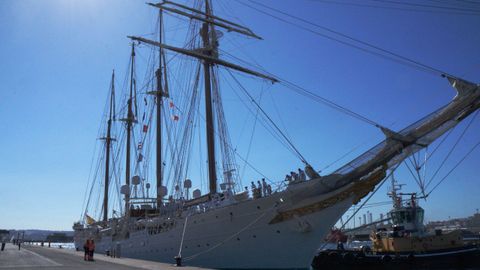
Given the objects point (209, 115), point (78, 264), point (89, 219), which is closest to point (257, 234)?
point (78, 264)

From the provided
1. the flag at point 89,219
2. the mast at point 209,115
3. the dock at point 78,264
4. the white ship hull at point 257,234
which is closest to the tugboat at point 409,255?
the white ship hull at point 257,234

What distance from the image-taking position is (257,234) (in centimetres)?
2108

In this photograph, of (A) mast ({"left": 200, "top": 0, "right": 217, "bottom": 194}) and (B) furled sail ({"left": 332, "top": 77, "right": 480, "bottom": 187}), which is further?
(A) mast ({"left": 200, "top": 0, "right": 217, "bottom": 194})

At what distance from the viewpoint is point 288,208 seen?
20516 millimetres

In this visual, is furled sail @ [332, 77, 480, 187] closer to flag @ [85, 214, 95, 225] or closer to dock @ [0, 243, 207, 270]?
dock @ [0, 243, 207, 270]

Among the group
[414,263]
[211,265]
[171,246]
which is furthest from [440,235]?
[171,246]

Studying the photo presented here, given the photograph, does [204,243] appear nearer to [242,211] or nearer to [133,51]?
[242,211]

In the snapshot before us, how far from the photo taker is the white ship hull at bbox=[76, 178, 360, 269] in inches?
796

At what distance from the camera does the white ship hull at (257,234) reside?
66.3 ft

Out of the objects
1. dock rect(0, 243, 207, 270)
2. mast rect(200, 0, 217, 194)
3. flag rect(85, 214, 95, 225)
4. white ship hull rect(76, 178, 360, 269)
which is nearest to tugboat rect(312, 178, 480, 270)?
white ship hull rect(76, 178, 360, 269)

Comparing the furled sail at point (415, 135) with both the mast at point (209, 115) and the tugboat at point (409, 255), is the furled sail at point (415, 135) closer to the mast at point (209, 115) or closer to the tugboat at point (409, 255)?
the tugboat at point (409, 255)

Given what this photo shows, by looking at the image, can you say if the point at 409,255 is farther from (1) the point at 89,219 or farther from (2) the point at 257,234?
(1) the point at 89,219

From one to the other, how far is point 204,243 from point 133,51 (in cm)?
→ 3381

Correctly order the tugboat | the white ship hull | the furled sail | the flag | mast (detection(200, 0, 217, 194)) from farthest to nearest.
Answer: the flag
mast (detection(200, 0, 217, 194))
the tugboat
the white ship hull
the furled sail
